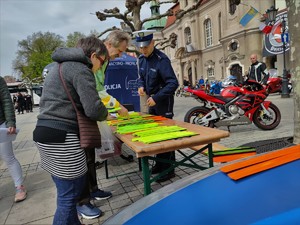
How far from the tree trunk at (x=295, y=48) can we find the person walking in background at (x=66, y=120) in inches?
122

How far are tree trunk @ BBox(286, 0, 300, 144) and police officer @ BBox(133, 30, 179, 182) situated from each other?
5.94ft

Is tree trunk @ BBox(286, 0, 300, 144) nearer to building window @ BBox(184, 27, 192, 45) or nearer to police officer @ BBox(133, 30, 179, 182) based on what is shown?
police officer @ BBox(133, 30, 179, 182)

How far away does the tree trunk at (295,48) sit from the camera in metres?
3.68

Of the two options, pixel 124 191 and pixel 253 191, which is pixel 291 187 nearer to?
pixel 253 191

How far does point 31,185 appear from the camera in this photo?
3.93 meters

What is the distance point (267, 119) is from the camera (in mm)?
6465

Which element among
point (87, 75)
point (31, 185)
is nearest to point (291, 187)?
point (87, 75)

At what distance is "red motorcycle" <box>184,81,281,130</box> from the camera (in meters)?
6.20

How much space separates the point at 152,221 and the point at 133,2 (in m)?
8.02

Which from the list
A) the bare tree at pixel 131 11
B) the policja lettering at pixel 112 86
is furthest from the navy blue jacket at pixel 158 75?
the bare tree at pixel 131 11

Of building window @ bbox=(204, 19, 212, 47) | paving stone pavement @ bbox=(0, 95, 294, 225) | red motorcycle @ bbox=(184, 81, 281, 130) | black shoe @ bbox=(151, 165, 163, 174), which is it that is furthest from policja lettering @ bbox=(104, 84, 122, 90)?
building window @ bbox=(204, 19, 212, 47)

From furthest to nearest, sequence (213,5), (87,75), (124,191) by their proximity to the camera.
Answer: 1. (213,5)
2. (124,191)
3. (87,75)

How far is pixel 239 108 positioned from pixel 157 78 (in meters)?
3.38

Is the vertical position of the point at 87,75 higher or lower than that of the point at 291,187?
higher
